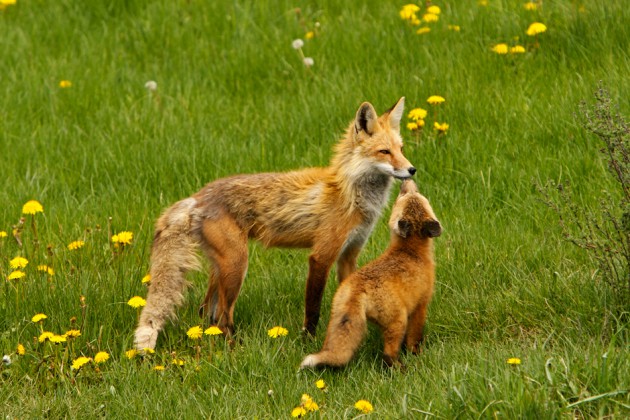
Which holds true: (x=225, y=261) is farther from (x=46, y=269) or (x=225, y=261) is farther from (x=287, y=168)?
(x=287, y=168)

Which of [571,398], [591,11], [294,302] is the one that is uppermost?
[591,11]

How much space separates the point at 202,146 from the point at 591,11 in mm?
4178

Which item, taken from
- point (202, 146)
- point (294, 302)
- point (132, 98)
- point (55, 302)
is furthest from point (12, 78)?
point (294, 302)

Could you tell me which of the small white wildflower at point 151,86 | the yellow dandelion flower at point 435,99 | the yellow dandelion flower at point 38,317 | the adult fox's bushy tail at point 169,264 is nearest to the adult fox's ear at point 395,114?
the yellow dandelion flower at point 435,99

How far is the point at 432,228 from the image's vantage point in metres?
6.10

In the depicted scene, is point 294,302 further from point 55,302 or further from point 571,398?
point 571,398

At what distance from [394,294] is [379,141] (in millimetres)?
1495

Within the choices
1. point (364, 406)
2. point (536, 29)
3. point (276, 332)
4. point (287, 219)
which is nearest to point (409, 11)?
point (536, 29)

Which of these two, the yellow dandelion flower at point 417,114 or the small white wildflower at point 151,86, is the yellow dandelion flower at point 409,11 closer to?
the yellow dandelion flower at point 417,114

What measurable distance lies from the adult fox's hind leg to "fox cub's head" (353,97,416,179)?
1.11 metres

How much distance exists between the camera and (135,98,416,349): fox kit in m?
6.57

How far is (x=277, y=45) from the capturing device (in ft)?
33.8

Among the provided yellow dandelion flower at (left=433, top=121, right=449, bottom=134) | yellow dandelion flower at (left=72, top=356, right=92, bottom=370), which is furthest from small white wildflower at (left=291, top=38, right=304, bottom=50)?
yellow dandelion flower at (left=72, top=356, right=92, bottom=370)

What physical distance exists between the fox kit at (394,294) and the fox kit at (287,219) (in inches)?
21.2
